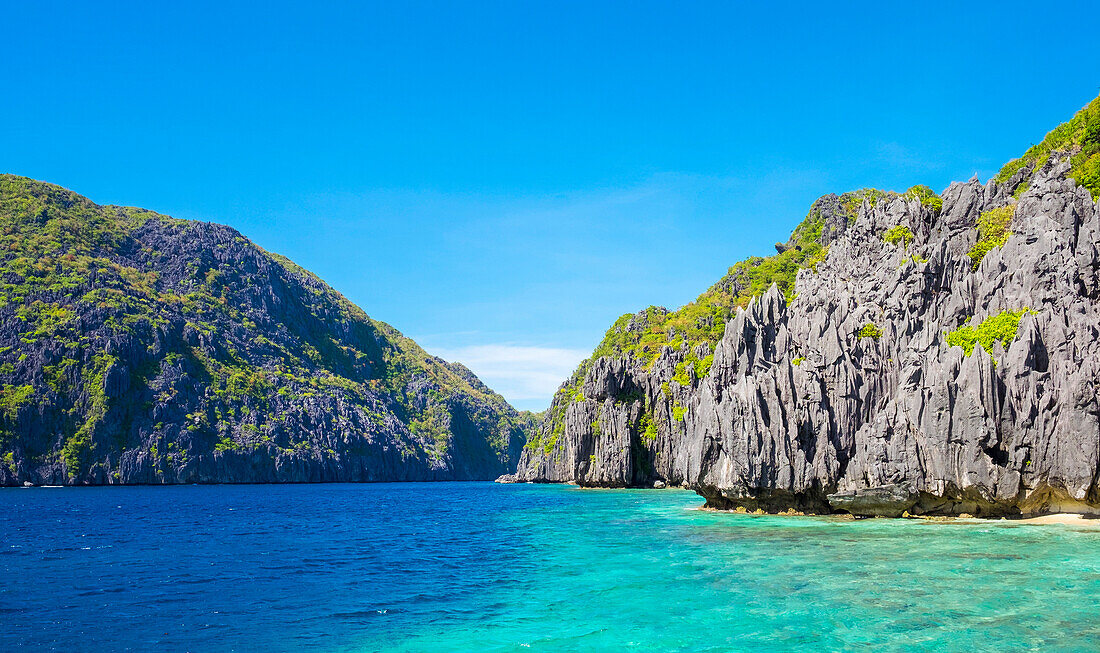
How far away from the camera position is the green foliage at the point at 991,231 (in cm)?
5700

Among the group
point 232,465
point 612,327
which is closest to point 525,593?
point 232,465

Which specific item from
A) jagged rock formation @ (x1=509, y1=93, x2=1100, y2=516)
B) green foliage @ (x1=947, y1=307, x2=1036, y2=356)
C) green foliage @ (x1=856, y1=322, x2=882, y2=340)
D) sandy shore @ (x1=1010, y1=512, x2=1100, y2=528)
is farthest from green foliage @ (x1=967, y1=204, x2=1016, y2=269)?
sandy shore @ (x1=1010, y1=512, x2=1100, y2=528)

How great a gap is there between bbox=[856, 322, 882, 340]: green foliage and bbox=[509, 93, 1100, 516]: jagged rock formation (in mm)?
126

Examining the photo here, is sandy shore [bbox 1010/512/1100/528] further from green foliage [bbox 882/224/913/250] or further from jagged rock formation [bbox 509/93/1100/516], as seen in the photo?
green foliage [bbox 882/224/913/250]

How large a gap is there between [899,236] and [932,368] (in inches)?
913

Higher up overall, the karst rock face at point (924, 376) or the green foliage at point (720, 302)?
the green foliage at point (720, 302)

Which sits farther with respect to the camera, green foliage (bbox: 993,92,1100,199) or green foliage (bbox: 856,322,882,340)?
green foliage (bbox: 993,92,1100,199)

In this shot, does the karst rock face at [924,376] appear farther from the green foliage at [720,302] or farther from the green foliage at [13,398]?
the green foliage at [13,398]

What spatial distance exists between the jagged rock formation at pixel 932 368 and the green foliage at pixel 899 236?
0.21 meters

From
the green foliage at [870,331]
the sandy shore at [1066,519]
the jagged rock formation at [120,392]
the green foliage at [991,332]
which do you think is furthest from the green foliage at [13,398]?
the sandy shore at [1066,519]

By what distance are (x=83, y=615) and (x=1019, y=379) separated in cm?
4807

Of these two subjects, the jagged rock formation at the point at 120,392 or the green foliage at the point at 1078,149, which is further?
the jagged rock formation at the point at 120,392

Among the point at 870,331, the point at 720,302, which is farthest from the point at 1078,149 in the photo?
the point at 720,302

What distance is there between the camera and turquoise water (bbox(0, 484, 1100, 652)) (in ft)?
64.2
